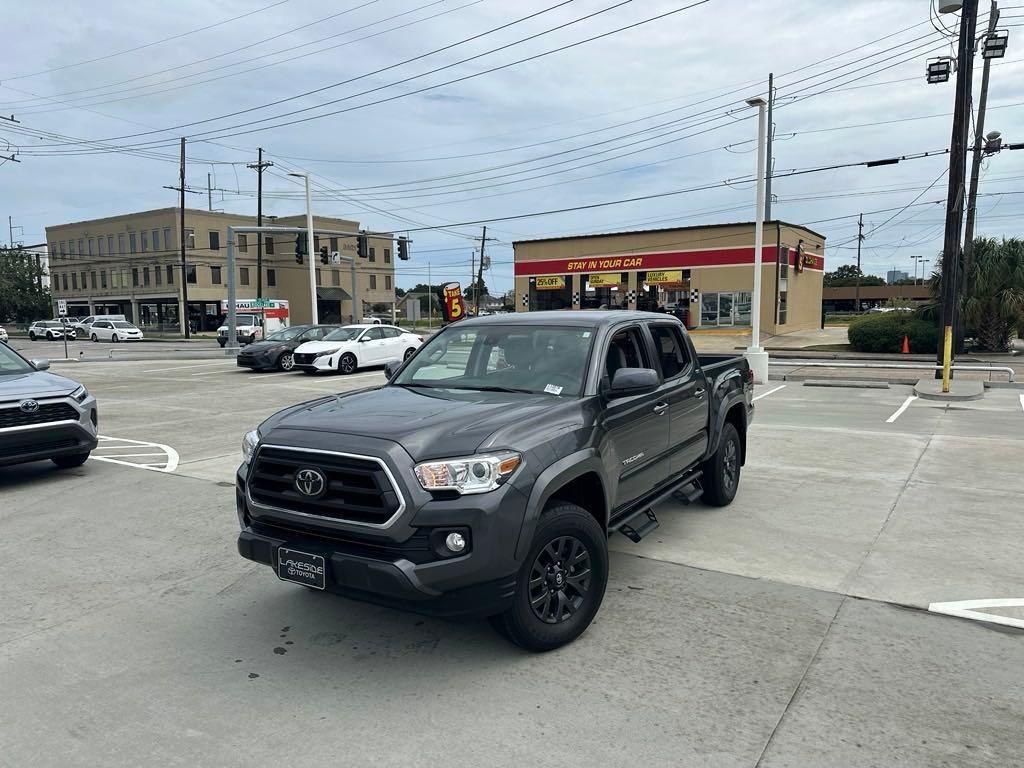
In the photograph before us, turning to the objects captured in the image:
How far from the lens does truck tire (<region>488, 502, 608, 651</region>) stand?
3664 millimetres

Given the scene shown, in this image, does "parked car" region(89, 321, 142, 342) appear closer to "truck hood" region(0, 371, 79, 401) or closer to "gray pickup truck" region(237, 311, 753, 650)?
"truck hood" region(0, 371, 79, 401)

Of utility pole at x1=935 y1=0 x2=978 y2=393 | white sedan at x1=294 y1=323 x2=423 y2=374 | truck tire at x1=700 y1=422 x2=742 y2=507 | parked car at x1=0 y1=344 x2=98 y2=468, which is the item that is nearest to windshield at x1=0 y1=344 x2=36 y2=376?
parked car at x1=0 y1=344 x2=98 y2=468

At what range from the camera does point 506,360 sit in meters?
4.89

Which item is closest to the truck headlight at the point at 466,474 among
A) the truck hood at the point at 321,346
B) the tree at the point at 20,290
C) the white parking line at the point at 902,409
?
the white parking line at the point at 902,409

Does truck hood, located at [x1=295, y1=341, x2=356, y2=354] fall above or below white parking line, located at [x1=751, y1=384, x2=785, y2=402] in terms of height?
above

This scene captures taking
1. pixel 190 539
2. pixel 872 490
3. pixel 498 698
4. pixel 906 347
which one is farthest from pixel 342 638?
pixel 906 347

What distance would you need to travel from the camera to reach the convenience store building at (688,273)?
3942cm

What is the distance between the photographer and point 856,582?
4863mm

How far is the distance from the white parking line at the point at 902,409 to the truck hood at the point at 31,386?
11622 millimetres

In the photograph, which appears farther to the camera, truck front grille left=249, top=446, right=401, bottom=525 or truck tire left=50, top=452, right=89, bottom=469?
truck tire left=50, top=452, right=89, bottom=469

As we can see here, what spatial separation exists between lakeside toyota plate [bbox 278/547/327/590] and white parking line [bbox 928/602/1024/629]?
141 inches

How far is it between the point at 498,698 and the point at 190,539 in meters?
3.52

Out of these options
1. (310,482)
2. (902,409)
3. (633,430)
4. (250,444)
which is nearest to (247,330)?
(902,409)

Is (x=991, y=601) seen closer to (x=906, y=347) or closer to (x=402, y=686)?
(x=402, y=686)
